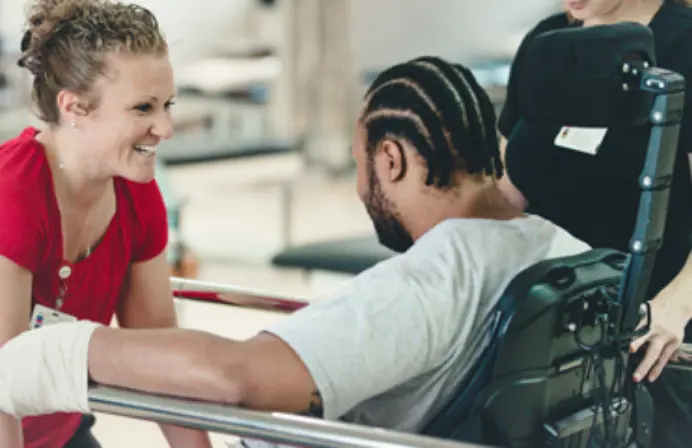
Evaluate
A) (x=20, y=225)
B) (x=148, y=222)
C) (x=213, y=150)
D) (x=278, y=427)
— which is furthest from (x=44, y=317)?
(x=213, y=150)

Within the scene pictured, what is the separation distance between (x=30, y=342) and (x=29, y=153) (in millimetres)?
367

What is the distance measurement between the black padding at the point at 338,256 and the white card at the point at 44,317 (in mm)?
1824

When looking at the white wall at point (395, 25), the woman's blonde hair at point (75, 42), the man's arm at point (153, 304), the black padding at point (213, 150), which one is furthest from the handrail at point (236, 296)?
the white wall at point (395, 25)

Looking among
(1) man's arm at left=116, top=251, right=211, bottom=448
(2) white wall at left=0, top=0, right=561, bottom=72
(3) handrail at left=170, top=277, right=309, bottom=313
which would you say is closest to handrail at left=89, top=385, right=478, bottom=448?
(1) man's arm at left=116, top=251, right=211, bottom=448

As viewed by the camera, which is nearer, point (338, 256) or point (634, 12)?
point (634, 12)

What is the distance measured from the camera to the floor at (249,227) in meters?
3.49

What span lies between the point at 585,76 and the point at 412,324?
342 mm

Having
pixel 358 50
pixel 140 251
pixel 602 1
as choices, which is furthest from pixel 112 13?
pixel 358 50

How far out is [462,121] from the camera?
46.6 inches

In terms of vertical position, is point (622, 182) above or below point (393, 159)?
below

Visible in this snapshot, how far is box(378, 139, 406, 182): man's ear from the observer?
1179 mm

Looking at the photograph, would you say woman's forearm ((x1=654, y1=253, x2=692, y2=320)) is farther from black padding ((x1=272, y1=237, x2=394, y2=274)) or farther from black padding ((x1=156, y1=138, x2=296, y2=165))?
black padding ((x1=156, y1=138, x2=296, y2=165))

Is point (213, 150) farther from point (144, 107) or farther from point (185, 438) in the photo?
point (144, 107)

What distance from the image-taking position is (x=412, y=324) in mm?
1057
